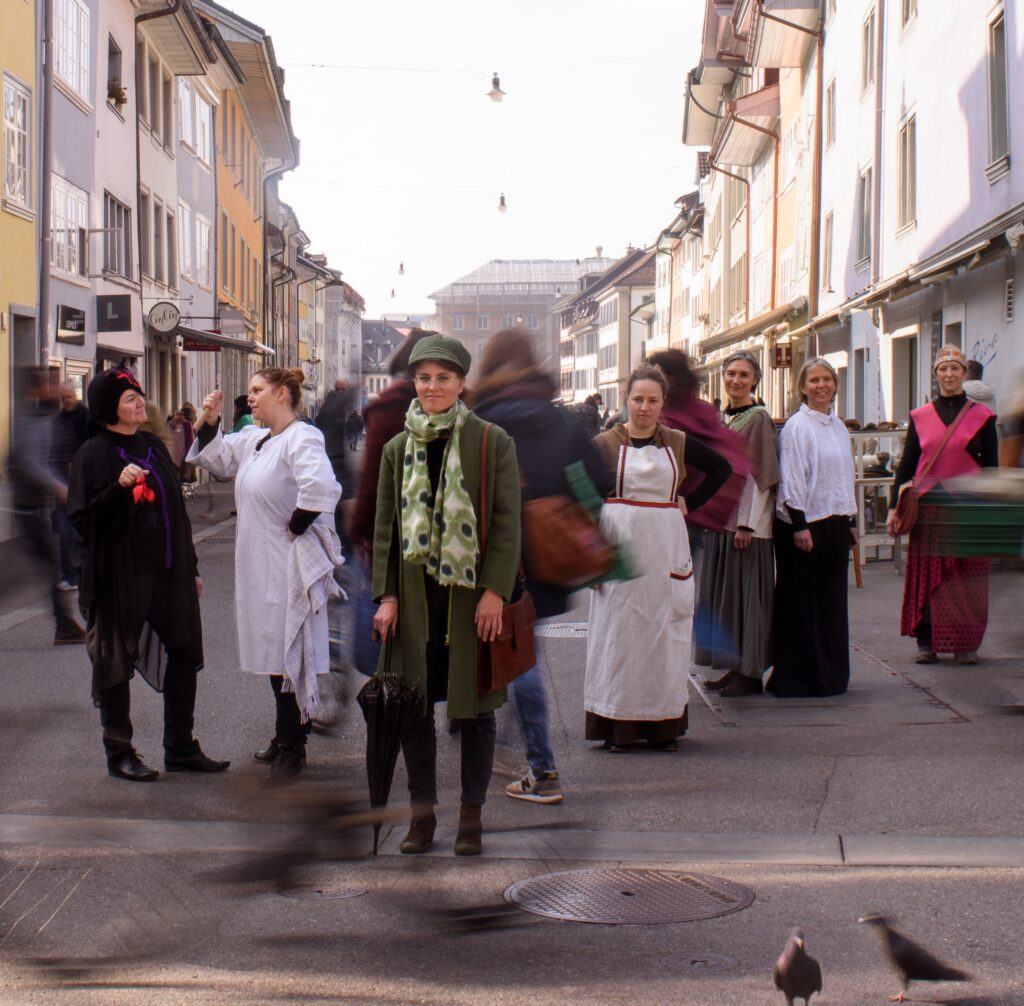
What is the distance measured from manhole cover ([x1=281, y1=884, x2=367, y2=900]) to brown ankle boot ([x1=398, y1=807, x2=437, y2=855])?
0.43 metres

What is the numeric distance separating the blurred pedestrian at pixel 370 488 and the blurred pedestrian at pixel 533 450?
446mm

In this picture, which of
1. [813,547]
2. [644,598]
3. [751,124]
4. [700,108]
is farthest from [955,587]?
[700,108]

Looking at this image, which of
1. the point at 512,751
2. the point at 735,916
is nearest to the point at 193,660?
the point at 512,751

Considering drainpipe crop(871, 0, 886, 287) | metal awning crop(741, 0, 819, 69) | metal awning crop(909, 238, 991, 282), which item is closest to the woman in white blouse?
metal awning crop(909, 238, 991, 282)

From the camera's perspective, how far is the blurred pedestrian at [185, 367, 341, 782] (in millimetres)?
6871

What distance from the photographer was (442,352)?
16.9 feet

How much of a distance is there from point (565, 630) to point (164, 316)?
16.5 meters

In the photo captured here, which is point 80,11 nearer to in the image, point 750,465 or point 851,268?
point 851,268

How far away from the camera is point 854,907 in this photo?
4.96m

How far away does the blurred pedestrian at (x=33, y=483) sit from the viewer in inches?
197

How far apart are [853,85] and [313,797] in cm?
2254

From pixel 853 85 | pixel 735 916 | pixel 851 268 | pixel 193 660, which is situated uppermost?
pixel 853 85

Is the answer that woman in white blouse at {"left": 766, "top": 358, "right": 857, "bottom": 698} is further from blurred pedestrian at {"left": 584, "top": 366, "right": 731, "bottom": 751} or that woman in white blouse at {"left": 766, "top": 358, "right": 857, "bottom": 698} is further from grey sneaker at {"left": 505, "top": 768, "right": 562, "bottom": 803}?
grey sneaker at {"left": 505, "top": 768, "right": 562, "bottom": 803}

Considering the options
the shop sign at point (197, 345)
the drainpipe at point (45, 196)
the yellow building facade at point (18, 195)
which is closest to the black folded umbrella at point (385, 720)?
the yellow building facade at point (18, 195)
